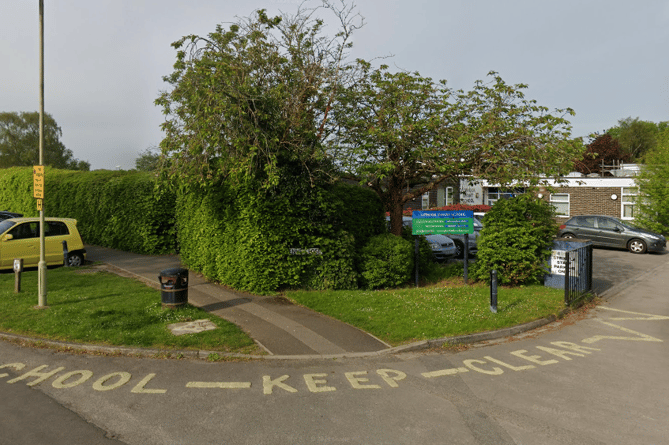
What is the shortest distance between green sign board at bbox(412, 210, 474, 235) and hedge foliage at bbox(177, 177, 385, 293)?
166cm

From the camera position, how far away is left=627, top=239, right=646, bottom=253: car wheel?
19844mm

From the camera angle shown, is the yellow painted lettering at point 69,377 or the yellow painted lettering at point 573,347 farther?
the yellow painted lettering at point 573,347

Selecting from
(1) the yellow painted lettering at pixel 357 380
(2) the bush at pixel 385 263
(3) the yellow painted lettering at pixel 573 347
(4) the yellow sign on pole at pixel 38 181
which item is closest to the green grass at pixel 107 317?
(1) the yellow painted lettering at pixel 357 380

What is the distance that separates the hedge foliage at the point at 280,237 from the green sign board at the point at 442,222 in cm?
166

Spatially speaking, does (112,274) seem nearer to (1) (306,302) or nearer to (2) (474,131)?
(1) (306,302)

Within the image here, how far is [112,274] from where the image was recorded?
13.1 m

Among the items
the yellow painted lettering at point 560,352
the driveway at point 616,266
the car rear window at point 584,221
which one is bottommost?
the yellow painted lettering at point 560,352

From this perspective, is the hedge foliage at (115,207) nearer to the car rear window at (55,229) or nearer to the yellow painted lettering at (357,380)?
the car rear window at (55,229)

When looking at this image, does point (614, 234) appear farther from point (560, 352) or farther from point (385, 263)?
point (560, 352)

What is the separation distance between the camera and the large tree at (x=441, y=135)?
11320 mm

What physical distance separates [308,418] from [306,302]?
5.06 meters

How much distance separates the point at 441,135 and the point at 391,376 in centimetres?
755

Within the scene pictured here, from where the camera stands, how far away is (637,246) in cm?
1997

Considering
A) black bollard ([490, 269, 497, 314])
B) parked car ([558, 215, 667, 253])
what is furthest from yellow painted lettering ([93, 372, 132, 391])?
parked car ([558, 215, 667, 253])
